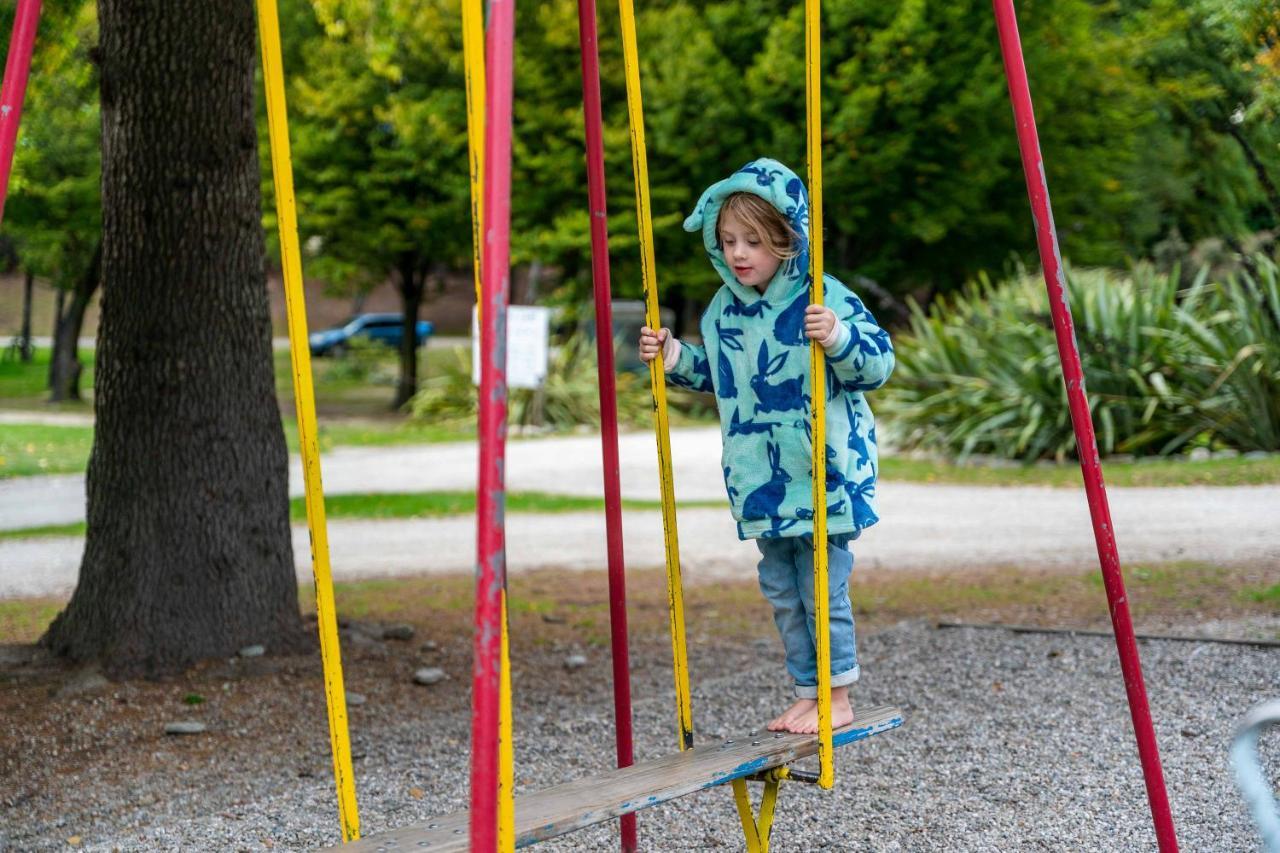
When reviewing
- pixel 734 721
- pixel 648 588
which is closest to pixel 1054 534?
pixel 648 588

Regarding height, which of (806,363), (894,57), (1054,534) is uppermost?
(894,57)

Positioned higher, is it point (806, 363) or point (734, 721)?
point (806, 363)

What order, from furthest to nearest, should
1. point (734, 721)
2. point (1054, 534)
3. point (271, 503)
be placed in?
point (1054, 534) < point (271, 503) < point (734, 721)

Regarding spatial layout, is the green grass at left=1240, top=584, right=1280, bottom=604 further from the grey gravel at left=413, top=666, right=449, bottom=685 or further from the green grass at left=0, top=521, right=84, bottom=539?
the green grass at left=0, top=521, right=84, bottom=539


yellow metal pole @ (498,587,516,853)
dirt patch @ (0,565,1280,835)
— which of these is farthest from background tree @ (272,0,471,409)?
yellow metal pole @ (498,587,516,853)

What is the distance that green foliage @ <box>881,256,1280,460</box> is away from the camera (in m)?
12.3

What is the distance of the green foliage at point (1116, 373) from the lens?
12273 mm

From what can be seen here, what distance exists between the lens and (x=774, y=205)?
3.11 m

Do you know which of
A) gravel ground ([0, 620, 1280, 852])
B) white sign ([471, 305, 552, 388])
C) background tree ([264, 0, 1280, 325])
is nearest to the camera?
gravel ground ([0, 620, 1280, 852])

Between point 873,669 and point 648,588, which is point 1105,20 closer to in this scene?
point 648,588

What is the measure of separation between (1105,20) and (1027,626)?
78.3 feet

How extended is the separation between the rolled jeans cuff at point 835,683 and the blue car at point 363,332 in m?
35.7

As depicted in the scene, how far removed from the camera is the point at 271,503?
547cm

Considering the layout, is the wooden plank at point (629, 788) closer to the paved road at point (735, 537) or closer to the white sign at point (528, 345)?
the paved road at point (735, 537)
